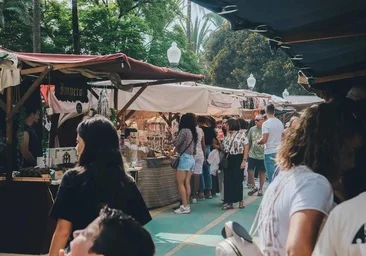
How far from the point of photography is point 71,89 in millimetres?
8586

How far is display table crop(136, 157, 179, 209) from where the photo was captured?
32.7 feet

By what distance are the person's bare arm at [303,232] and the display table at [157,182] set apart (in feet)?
26.0

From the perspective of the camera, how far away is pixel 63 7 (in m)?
22.9

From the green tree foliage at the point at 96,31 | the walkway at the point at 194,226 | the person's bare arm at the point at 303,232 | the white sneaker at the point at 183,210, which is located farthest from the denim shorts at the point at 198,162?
the green tree foliage at the point at 96,31

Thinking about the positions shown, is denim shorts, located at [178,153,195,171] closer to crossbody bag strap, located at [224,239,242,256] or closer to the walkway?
the walkway

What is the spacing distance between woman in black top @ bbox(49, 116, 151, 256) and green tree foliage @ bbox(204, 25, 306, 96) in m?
31.2

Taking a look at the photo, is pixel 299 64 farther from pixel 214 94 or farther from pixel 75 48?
pixel 75 48

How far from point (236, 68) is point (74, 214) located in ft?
115

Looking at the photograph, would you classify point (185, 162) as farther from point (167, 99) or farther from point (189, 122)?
point (167, 99)

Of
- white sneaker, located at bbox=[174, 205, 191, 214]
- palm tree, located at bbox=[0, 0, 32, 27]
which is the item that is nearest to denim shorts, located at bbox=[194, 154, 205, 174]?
white sneaker, located at bbox=[174, 205, 191, 214]

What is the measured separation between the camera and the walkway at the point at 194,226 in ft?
23.4

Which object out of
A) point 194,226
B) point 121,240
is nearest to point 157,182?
point 194,226

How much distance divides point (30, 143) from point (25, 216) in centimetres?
109

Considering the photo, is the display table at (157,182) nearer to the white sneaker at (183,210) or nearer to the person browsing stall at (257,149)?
the white sneaker at (183,210)
